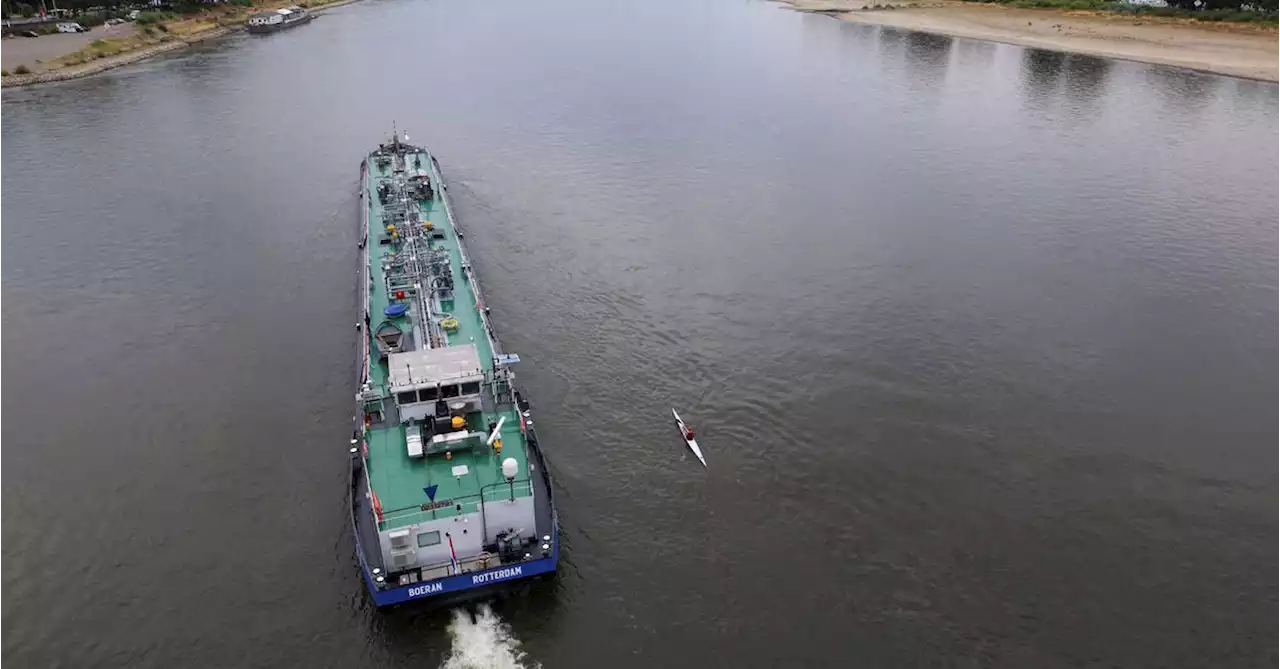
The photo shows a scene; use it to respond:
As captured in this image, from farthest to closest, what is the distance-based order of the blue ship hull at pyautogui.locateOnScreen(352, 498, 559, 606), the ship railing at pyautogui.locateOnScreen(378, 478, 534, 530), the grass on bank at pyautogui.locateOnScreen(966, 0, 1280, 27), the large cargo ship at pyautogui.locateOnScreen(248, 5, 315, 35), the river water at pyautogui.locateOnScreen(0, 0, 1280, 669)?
the large cargo ship at pyautogui.locateOnScreen(248, 5, 315, 35) → the grass on bank at pyautogui.locateOnScreen(966, 0, 1280, 27) → the river water at pyautogui.locateOnScreen(0, 0, 1280, 669) → the ship railing at pyautogui.locateOnScreen(378, 478, 534, 530) → the blue ship hull at pyautogui.locateOnScreen(352, 498, 559, 606)

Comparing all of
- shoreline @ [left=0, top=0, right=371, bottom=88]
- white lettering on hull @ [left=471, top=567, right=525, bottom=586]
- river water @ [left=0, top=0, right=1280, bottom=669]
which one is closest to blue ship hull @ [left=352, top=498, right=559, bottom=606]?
white lettering on hull @ [left=471, top=567, right=525, bottom=586]

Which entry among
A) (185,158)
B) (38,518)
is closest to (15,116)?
(185,158)

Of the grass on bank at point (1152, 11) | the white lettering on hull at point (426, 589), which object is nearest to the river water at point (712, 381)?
the white lettering on hull at point (426, 589)

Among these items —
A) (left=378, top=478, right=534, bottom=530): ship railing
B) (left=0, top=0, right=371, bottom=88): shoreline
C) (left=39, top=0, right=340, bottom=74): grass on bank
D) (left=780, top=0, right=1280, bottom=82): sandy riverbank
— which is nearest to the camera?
(left=378, top=478, right=534, bottom=530): ship railing

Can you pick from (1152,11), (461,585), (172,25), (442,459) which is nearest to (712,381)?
(442,459)

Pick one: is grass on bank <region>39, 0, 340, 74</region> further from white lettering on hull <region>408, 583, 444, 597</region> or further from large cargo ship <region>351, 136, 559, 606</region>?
white lettering on hull <region>408, 583, 444, 597</region>

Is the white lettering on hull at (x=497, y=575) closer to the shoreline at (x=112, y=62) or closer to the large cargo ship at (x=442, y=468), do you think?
the large cargo ship at (x=442, y=468)

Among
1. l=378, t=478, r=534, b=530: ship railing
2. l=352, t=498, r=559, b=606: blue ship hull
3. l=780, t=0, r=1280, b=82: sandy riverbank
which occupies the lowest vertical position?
l=352, t=498, r=559, b=606: blue ship hull
